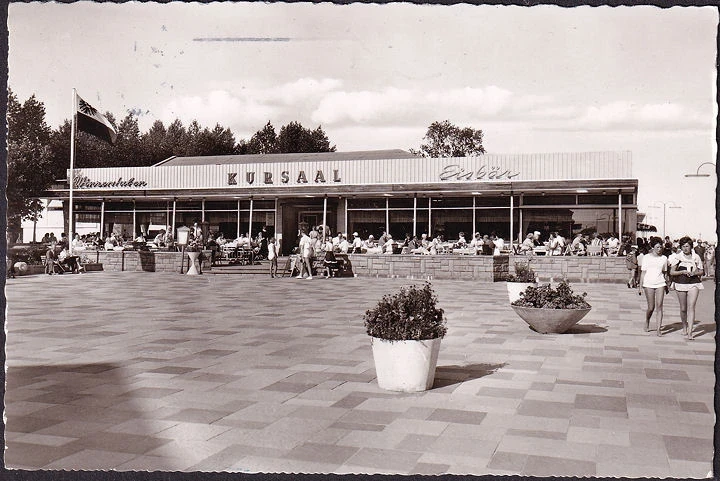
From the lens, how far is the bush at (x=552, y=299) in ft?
34.5

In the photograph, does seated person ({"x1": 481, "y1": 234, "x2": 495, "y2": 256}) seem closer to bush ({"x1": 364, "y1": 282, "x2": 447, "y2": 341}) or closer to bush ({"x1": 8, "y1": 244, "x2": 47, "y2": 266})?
bush ({"x1": 8, "y1": 244, "x2": 47, "y2": 266})

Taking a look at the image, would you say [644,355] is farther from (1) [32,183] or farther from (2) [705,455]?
(1) [32,183]

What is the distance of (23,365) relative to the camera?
7.77 meters

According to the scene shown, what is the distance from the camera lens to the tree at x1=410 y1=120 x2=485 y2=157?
202 feet

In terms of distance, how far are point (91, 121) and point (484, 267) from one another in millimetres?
15311

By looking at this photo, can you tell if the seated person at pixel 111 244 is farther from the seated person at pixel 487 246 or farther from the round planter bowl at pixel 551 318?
the round planter bowl at pixel 551 318

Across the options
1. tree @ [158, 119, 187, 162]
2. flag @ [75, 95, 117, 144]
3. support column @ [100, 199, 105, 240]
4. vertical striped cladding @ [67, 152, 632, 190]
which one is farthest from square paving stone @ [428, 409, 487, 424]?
tree @ [158, 119, 187, 162]

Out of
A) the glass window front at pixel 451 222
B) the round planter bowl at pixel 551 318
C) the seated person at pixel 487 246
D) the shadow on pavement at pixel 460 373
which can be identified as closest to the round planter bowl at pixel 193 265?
the seated person at pixel 487 246

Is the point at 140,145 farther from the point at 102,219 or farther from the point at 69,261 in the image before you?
the point at 69,261

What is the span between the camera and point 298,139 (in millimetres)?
71875

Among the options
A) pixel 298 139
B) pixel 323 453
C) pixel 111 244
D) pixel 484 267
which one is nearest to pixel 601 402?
pixel 323 453

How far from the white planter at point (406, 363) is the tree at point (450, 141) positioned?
55.4 m

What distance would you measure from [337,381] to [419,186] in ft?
75.1

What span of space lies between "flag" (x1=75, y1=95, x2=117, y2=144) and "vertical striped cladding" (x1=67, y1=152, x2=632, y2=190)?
345 inches
